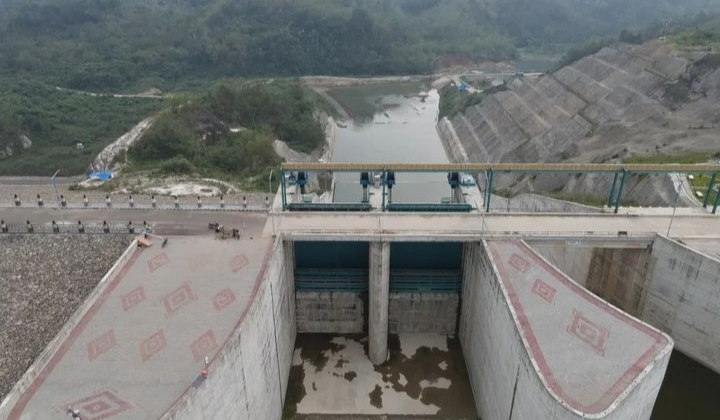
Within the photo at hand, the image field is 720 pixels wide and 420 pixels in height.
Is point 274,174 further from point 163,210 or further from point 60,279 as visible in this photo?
point 60,279

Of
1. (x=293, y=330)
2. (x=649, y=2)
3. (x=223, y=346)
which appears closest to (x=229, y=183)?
(x=293, y=330)

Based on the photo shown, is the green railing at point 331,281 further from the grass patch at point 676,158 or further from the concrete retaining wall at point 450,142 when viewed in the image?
the concrete retaining wall at point 450,142

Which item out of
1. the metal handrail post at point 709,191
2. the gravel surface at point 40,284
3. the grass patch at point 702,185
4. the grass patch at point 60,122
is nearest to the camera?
the gravel surface at point 40,284

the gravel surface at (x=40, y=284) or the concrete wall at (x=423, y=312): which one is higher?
the gravel surface at (x=40, y=284)

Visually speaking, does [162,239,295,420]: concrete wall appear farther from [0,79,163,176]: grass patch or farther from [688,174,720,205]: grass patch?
[0,79,163,176]: grass patch

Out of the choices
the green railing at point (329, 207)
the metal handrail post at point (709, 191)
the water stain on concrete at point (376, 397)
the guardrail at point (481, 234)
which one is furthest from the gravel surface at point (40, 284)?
the metal handrail post at point (709, 191)

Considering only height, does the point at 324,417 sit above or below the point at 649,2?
below

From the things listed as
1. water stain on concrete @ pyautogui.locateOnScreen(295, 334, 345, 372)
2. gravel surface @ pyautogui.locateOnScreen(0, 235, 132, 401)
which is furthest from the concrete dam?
gravel surface @ pyautogui.locateOnScreen(0, 235, 132, 401)

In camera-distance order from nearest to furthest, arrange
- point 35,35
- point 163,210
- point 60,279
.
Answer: point 60,279
point 163,210
point 35,35
